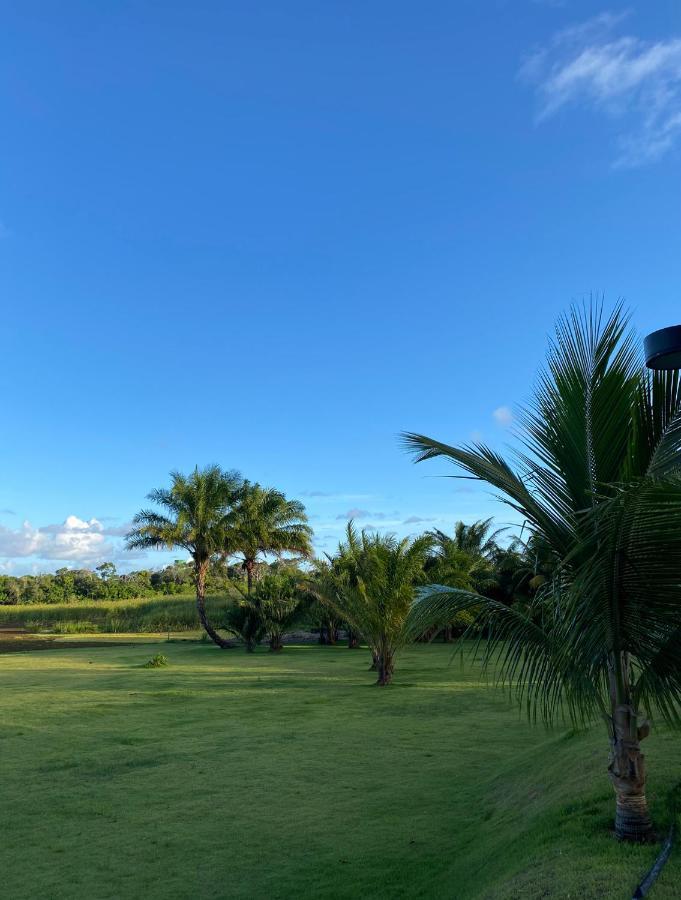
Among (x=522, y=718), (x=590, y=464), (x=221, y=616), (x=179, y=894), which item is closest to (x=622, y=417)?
(x=590, y=464)

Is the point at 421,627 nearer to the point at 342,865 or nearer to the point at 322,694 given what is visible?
the point at 342,865

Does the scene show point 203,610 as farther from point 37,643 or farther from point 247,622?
point 37,643

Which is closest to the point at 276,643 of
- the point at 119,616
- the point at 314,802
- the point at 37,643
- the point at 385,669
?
the point at 385,669

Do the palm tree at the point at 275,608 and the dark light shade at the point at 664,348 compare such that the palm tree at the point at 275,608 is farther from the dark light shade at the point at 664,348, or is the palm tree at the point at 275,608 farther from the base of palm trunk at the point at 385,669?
the dark light shade at the point at 664,348

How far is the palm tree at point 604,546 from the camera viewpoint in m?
4.31

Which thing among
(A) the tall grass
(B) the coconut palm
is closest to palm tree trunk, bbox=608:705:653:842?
(B) the coconut palm

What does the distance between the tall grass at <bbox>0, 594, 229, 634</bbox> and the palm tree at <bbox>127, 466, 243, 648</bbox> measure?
8.06m

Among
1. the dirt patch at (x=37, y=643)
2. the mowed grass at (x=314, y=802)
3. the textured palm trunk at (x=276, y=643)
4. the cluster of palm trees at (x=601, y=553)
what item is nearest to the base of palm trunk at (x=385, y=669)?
the mowed grass at (x=314, y=802)

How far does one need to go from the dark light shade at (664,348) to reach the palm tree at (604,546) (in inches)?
29.0

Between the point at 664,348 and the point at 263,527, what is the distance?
31742 millimetres

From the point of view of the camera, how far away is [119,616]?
46656 millimetres

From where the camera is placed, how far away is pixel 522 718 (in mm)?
11047

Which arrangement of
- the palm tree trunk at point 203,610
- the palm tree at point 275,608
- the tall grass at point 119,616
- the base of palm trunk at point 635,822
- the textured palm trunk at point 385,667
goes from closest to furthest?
the base of palm trunk at point 635,822 → the textured palm trunk at point 385,667 → the palm tree at point 275,608 → the palm tree trunk at point 203,610 → the tall grass at point 119,616

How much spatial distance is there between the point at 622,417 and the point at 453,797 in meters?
4.41
